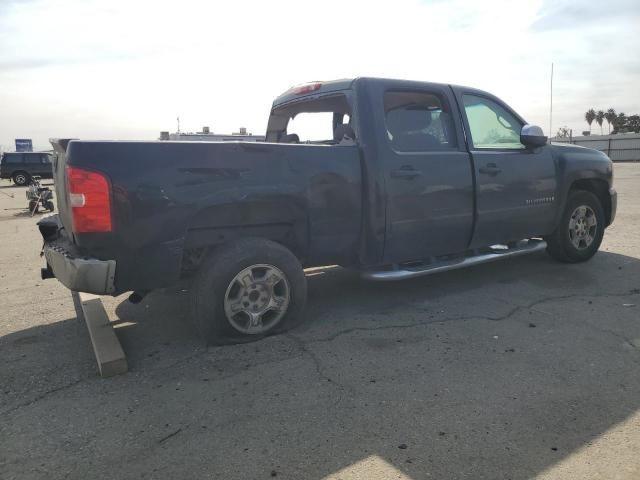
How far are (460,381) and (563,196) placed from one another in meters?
3.39

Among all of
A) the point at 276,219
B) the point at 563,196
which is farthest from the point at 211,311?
the point at 563,196

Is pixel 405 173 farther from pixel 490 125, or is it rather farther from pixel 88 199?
pixel 88 199

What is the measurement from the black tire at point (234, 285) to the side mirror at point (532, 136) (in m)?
2.81

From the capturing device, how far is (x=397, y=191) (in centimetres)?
434

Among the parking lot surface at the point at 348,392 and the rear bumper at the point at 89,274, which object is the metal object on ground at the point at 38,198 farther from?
the rear bumper at the point at 89,274

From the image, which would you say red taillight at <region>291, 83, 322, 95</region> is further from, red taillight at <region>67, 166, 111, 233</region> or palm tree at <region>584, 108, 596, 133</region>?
palm tree at <region>584, 108, 596, 133</region>

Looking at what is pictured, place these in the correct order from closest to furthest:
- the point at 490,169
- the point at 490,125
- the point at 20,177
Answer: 1. the point at 490,169
2. the point at 490,125
3. the point at 20,177

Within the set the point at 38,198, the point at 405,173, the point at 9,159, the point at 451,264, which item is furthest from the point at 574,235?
the point at 9,159

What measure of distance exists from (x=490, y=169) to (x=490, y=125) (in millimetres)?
572

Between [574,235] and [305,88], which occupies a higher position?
[305,88]

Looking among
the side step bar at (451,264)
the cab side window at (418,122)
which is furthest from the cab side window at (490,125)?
the side step bar at (451,264)

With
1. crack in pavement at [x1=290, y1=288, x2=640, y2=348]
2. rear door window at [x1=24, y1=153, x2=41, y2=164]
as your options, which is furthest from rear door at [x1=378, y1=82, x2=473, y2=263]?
rear door window at [x1=24, y1=153, x2=41, y2=164]

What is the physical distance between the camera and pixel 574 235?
6059mm

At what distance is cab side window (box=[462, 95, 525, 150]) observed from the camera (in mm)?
5047
